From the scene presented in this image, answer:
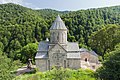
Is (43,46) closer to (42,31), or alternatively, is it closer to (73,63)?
(73,63)

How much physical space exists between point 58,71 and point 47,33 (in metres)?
51.5

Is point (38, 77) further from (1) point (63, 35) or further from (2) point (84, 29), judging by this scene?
(2) point (84, 29)

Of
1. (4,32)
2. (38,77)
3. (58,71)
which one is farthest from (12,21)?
(58,71)

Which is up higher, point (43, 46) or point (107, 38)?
point (107, 38)

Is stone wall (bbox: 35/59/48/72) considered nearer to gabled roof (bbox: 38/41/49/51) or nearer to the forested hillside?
gabled roof (bbox: 38/41/49/51)

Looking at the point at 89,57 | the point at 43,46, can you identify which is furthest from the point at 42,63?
the point at 89,57

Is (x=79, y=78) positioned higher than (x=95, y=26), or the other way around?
(x=95, y=26)

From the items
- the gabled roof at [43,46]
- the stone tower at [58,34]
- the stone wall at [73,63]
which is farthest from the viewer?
the stone tower at [58,34]

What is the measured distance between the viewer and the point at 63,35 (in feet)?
141

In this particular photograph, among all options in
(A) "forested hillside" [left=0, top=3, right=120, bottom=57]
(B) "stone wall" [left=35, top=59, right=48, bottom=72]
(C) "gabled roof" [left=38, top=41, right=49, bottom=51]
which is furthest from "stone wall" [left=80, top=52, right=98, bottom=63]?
(A) "forested hillside" [left=0, top=3, right=120, bottom=57]

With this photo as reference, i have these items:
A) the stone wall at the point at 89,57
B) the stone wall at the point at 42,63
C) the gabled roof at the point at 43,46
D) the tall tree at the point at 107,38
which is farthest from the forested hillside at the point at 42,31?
the stone wall at the point at 42,63

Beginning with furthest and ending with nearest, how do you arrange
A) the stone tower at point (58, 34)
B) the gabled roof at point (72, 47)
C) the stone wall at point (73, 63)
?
the stone tower at point (58, 34) < the gabled roof at point (72, 47) < the stone wall at point (73, 63)

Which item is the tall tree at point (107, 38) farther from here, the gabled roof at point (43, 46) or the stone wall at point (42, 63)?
the stone wall at point (42, 63)

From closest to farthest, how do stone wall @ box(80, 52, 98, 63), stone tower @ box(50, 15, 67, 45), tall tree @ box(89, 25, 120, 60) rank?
1. stone tower @ box(50, 15, 67, 45)
2. tall tree @ box(89, 25, 120, 60)
3. stone wall @ box(80, 52, 98, 63)
